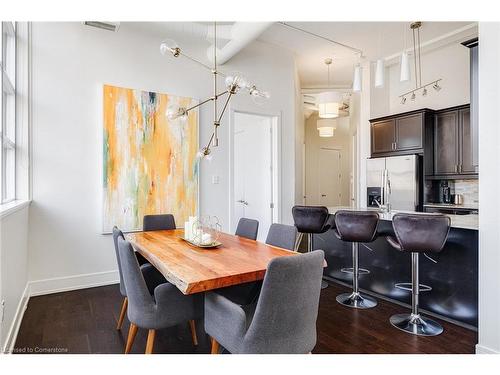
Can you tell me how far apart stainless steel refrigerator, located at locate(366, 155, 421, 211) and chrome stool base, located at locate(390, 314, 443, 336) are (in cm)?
210

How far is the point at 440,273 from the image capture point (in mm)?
2730

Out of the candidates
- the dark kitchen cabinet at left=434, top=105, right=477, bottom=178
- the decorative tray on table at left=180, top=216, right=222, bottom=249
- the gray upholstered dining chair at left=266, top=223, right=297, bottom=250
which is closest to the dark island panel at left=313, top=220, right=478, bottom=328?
the gray upholstered dining chair at left=266, top=223, right=297, bottom=250

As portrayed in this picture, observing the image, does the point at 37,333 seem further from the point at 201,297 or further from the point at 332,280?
the point at 332,280

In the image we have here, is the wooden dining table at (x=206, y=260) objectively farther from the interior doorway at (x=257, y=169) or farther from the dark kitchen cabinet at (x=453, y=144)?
the dark kitchen cabinet at (x=453, y=144)

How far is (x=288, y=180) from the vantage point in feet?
16.4

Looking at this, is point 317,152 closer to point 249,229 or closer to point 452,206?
point 452,206

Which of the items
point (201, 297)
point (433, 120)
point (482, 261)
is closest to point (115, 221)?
point (201, 297)

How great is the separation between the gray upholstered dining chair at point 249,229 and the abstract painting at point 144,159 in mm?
1204

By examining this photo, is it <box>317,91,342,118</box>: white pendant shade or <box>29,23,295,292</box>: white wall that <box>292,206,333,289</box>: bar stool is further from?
<box>29,23,295,292</box>: white wall

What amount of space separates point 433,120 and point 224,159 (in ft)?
10.7

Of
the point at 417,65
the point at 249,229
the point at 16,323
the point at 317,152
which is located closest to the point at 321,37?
the point at 417,65

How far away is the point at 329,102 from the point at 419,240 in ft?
9.04

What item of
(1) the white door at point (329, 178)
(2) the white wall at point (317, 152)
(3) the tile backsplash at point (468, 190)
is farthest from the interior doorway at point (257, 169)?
(1) the white door at point (329, 178)

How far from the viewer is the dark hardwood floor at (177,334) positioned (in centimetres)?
220
